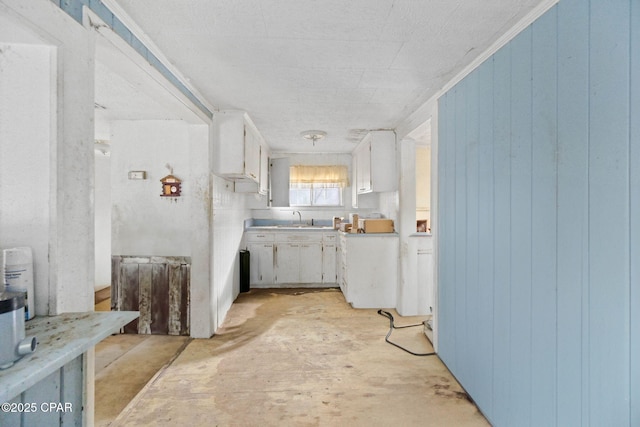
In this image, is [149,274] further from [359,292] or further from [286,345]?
[359,292]

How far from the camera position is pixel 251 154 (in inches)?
150

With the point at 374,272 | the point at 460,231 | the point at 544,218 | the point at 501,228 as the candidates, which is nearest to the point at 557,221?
the point at 544,218

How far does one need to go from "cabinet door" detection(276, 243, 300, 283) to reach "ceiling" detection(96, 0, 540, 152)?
255 cm

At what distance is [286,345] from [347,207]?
335cm

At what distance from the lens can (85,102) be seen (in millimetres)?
1383

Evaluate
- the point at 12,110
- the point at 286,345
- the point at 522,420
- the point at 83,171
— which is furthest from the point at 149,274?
the point at 522,420

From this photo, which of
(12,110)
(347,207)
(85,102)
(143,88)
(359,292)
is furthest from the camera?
(347,207)

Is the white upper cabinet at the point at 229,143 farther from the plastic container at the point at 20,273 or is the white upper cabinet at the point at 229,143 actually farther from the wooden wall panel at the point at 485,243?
the wooden wall panel at the point at 485,243

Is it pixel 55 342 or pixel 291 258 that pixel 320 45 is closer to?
pixel 55 342

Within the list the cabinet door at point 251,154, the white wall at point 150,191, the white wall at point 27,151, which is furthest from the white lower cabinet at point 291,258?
the white wall at point 27,151

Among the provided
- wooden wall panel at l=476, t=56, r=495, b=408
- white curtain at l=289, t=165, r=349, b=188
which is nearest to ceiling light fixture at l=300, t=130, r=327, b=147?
white curtain at l=289, t=165, r=349, b=188

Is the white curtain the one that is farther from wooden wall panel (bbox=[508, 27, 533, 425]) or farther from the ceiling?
wooden wall panel (bbox=[508, 27, 533, 425])

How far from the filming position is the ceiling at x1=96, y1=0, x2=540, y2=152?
1602 mm

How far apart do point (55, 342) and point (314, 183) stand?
4.88m
